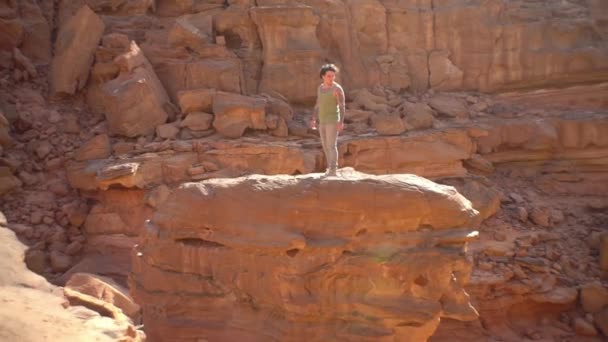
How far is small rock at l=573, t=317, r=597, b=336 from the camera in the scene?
29.8ft

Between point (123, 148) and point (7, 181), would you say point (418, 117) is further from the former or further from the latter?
point (7, 181)

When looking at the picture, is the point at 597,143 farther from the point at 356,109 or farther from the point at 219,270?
the point at 219,270

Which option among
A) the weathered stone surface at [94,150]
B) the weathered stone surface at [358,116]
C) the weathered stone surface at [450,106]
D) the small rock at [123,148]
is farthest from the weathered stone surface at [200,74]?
the weathered stone surface at [450,106]

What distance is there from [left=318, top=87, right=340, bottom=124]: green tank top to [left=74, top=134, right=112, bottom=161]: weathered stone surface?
5993 mm

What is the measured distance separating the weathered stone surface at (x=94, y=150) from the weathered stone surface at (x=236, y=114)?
2143mm

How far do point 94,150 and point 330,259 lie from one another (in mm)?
6829

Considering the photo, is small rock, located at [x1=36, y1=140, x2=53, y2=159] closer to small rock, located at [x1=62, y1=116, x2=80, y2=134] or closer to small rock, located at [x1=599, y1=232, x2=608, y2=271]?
small rock, located at [x1=62, y1=116, x2=80, y2=134]

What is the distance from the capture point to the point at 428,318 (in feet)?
17.3

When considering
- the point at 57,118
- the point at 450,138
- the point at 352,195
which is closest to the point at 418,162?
the point at 450,138

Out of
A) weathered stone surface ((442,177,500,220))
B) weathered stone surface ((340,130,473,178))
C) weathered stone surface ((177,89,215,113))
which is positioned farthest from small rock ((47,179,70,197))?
weathered stone surface ((442,177,500,220))

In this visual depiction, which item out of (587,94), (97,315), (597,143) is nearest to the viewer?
(97,315)

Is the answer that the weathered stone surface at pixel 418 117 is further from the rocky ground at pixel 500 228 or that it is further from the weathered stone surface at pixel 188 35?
the weathered stone surface at pixel 188 35

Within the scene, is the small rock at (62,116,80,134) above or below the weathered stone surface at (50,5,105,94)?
below

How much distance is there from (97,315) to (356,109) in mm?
8300
